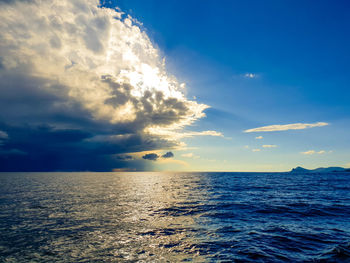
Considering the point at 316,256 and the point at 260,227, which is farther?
the point at 260,227

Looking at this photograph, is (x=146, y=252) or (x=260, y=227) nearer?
(x=146, y=252)

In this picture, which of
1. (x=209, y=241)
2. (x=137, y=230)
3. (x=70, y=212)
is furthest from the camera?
(x=70, y=212)

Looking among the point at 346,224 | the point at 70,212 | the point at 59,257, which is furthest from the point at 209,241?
the point at 70,212

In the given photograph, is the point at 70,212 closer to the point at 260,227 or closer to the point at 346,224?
the point at 260,227

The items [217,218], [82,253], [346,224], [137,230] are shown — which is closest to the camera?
[82,253]

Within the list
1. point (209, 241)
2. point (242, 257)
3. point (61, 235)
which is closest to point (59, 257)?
point (61, 235)

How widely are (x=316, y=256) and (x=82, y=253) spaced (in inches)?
617

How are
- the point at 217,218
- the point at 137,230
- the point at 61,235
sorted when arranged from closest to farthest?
the point at 61,235 → the point at 137,230 → the point at 217,218

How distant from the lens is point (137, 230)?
18.1 metres

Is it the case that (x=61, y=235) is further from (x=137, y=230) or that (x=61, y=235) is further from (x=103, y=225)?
(x=137, y=230)

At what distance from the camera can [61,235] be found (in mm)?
16406

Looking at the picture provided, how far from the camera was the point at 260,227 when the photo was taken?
727 inches

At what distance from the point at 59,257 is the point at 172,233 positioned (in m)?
8.92

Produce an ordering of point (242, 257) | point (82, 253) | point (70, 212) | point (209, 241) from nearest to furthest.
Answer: point (242, 257), point (82, 253), point (209, 241), point (70, 212)
